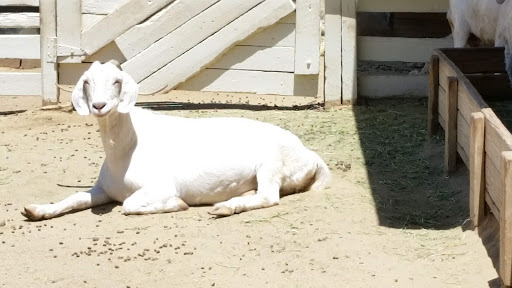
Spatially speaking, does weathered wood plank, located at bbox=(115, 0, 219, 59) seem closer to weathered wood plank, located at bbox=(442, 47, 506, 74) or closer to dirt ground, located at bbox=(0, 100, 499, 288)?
dirt ground, located at bbox=(0, 100, 499, 288)

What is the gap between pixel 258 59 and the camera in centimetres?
927

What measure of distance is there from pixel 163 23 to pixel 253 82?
1093mm

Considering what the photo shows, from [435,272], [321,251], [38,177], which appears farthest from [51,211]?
[435,272]

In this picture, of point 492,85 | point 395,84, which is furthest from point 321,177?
point 395,84

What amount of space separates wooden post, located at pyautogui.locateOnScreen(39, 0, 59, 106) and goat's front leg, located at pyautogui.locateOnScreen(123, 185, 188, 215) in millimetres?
3705

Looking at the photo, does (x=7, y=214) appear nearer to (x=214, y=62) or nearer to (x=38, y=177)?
(x=38, y=177)

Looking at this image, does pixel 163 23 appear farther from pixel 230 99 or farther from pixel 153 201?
pixel 153 201

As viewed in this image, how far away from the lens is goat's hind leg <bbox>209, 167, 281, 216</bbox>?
231 inches

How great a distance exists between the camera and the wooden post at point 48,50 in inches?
362

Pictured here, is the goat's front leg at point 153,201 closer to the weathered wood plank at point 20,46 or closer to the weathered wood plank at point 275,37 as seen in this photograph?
the weathered wood plank at point 275,37

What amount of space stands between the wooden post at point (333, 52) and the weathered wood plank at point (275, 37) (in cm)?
36

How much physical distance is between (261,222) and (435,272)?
1.34 m

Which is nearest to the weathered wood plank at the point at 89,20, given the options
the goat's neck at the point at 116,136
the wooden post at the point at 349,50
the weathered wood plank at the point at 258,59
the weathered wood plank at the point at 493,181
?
the weathered wood plank at the point at 258,59

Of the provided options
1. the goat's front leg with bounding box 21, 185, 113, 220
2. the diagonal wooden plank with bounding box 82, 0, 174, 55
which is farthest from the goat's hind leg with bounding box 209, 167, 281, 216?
the diagonal wooden plank with bounding box 82, 0, 174, 55
